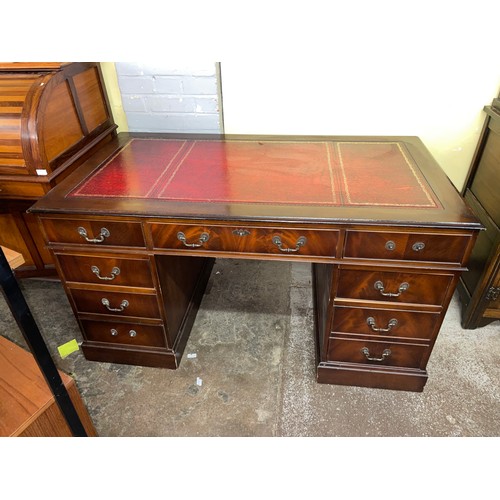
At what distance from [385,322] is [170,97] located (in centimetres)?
161

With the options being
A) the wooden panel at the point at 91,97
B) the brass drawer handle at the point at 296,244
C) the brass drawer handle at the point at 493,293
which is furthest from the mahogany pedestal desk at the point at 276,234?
the brass drawer handle at the point at 493,293

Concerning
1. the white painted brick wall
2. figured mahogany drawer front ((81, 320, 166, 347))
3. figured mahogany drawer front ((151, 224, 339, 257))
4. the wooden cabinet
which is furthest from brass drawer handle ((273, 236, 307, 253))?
the wooden cabinet

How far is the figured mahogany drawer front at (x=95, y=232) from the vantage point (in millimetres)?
1512

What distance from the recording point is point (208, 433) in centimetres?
166

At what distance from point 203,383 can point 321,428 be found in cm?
59

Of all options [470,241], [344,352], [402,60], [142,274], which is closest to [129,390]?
[142,274]

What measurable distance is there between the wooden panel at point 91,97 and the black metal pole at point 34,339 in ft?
4.59

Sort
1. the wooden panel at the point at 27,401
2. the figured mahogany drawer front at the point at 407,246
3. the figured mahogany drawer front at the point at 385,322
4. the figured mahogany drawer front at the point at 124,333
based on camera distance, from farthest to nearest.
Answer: the figured mahogany drawer front at the point at 124,333 < the figured mahogany drawer front at the point at 385,322 < the figured mahogany drawer front at the point at 407,246 < the wooden panel at the point at 27,401

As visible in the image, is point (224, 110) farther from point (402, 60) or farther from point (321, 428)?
point (321, 428)

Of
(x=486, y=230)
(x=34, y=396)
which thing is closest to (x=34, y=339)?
(x=34, y=396)

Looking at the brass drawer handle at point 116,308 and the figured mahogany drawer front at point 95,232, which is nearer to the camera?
the figured mahogany drawer front at point 95,232

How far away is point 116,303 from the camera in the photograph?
5.83ft

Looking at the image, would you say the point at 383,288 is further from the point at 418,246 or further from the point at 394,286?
the point at 418,246

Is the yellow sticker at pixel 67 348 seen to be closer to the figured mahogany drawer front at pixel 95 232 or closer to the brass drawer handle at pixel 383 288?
the figured mahogany drawer front at pixel 95 232
